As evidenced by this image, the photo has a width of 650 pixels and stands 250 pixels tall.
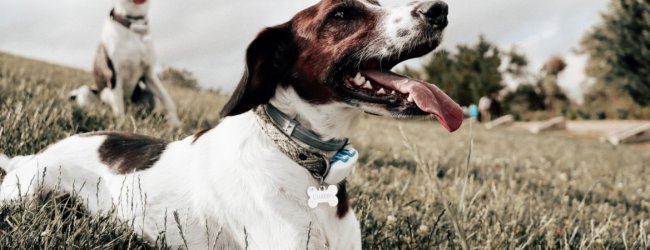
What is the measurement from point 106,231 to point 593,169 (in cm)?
896

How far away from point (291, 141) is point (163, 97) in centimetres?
518

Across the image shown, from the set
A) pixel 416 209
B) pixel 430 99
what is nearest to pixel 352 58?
pixel 430 99

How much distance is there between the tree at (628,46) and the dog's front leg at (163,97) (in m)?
38.7

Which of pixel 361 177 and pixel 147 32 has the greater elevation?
pixel 147 32

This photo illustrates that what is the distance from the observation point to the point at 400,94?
2.60 metres

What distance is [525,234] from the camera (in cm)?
383

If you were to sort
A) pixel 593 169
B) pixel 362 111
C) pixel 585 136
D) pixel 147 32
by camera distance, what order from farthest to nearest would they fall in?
pixel 585 136 < pixel 593 169 < pixel 147 32 < pixel 362 111

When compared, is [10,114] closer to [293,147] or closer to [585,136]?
[293,147]

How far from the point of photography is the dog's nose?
2658 mm

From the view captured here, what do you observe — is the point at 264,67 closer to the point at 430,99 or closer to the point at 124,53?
the point at 430,99

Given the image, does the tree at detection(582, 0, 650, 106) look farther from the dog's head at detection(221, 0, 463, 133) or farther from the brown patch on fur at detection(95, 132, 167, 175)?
the brown patch on fur at detection(95, 132, 167, 175)

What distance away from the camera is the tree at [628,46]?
124 feet

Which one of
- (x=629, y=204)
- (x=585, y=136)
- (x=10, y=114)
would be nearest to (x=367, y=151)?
(x=629, y=204)

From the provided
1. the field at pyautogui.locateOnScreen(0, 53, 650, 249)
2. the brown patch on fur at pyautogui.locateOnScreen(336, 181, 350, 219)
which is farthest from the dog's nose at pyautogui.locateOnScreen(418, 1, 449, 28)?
the brown patch on fur at pyautogui.locateOnScreen(336, 181, 350, 219)
